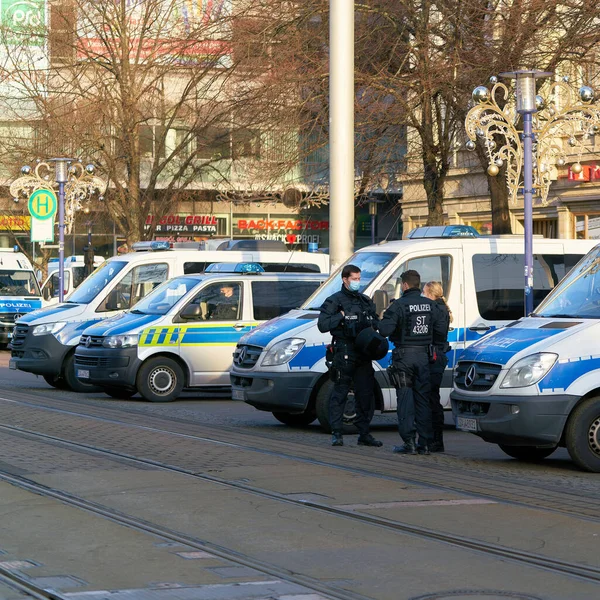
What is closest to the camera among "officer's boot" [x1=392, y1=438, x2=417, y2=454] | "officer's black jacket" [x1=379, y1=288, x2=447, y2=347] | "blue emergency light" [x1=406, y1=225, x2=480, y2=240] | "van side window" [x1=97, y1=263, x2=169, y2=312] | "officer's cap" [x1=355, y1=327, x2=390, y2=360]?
"officer's black jacket" [x1=379, y1=288, x2=447, y2=347]

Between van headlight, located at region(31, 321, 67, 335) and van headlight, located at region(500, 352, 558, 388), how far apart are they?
11044 millimetres

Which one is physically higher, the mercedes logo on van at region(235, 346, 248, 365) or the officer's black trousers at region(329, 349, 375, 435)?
the mercedes logo on van at region(235, 346, 248, 365)

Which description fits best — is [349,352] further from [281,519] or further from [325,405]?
[281,519]

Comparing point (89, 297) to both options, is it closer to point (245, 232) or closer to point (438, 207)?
point (438, 207)

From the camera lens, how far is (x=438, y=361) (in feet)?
41.6

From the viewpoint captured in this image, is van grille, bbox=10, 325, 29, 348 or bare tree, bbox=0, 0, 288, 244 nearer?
van grille, bbox=10, 325, 29, 348

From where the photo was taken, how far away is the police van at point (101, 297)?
20.8 meters

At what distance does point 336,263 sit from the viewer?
20.0 m

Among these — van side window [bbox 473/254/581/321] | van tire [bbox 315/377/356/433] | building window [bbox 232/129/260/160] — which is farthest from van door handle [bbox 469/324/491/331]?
building window [bbox 232/129/260/160]

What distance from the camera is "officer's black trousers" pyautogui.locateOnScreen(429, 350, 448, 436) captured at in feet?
41.5

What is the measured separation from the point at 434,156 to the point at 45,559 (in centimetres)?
1663

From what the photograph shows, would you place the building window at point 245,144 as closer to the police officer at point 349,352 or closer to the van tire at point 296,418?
the van tire at point 296,418

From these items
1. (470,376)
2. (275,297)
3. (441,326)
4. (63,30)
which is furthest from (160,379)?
(63,30)

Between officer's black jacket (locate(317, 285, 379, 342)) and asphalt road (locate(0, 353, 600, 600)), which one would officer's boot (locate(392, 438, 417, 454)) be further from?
officer's black jacket (locate(317, 285, 379, 342))
